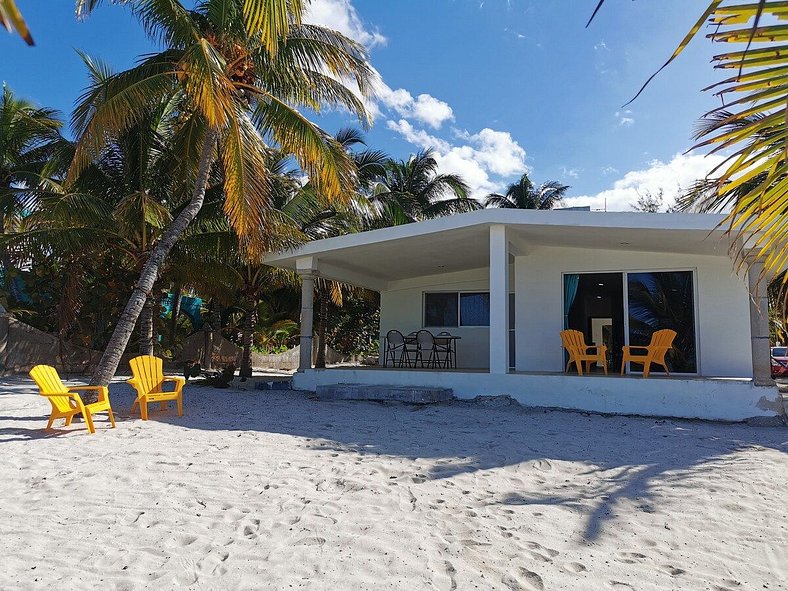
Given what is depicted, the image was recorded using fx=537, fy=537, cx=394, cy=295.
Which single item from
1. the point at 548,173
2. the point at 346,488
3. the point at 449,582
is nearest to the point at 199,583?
the point at 449,582

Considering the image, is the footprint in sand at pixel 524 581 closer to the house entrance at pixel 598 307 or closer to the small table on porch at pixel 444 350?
the house entrance at pixel 598 307

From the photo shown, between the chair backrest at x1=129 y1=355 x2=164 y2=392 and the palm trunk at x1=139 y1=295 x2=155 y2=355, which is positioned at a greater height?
the palm trunk at x1=139 y1=295 x2=155 y2=355

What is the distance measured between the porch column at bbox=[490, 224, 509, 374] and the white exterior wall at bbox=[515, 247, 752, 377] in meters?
2.16

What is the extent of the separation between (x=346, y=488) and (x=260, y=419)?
345 centimetres

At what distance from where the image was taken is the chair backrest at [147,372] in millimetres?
7191

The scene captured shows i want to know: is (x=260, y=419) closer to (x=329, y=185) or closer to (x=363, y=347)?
(x=329, y=185)

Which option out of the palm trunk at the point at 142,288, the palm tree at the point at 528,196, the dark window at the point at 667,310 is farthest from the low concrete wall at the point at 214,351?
the palm tree at the point at 528,196

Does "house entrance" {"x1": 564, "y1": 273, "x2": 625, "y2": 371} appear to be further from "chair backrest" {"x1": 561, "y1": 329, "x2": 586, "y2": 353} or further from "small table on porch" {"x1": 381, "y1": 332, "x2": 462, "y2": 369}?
"small table on porch" {"x1": 381, "y1": 332, "x2": 462, "y2": 369}

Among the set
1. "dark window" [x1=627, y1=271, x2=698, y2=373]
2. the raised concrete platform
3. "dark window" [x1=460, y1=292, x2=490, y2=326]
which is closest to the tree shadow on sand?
the raised concrete platform

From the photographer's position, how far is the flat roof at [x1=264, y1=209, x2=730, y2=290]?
8.10 m

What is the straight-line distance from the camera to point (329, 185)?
9.23m

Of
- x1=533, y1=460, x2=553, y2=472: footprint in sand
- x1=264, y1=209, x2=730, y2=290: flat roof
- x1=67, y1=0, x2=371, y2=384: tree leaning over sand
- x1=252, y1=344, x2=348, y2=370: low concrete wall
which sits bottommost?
x1=533, y1=460, x2=553, y2=472: footprint in sand

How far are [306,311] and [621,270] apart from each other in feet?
20.8

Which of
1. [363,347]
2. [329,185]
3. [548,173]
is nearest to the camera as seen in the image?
[329,185]
